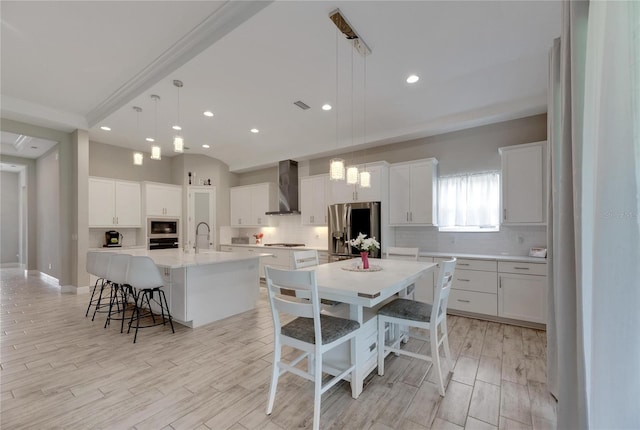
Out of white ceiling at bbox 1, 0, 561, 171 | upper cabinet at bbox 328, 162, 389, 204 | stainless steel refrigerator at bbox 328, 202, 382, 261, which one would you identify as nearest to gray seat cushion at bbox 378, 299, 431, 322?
stainless steel refrigerator at bbox 328, 202, 382, 261

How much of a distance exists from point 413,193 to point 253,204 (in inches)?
159

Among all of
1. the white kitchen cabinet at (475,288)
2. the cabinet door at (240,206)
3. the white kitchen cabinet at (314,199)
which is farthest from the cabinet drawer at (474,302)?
the cabinet door at (240,206)

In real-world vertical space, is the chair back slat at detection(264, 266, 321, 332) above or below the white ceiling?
below

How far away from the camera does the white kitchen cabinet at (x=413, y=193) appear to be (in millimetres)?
4359

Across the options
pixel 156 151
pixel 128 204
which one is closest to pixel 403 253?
pixel 156 151

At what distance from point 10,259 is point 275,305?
11394 millimetres

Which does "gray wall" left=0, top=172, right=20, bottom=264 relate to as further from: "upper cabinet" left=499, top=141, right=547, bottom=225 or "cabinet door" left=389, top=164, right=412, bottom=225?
"upper cabinet" left=499, top=141, right=547, bottom=225

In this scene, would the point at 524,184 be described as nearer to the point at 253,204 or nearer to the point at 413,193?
the point at 413,193

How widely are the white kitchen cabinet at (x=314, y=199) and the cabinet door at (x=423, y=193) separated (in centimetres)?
176

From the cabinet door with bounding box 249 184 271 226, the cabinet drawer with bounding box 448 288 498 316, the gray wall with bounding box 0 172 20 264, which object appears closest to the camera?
the cabinet drawer with bounding box 448 288 498 316

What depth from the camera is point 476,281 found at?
146 inches

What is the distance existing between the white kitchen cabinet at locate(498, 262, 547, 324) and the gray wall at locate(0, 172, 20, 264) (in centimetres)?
1274

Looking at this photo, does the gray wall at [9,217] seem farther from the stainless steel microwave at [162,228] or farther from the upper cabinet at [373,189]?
the upper cabinet at [373,189]

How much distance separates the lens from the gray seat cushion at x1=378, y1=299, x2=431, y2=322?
223 centimetres
